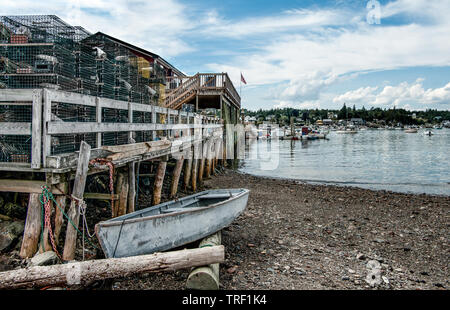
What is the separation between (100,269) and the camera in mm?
4301

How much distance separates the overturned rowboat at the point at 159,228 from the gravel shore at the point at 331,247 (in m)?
0.58

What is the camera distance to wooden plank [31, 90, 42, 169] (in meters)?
4.75

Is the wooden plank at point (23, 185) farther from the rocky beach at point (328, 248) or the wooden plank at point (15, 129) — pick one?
the rocky beach at point (328, 248)

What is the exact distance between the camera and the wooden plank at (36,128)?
4.75m

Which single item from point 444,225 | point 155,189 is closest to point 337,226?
point 444,225

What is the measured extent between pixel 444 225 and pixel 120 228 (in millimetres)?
9820

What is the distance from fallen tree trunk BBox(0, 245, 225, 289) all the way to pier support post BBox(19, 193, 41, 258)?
958 mm

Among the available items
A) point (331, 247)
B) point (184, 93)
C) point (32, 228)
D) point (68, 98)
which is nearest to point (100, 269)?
point (32, 228)

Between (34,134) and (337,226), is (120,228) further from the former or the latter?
(337,226)

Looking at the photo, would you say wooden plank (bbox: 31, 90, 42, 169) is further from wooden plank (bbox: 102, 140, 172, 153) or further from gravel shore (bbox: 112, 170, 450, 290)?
gravel shore (bbox: 112, 170, 450, 290)

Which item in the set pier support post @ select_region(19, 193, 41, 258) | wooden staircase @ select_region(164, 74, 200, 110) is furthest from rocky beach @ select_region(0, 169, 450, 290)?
wooden staircase @ select_region(164, 74, 200, 110)

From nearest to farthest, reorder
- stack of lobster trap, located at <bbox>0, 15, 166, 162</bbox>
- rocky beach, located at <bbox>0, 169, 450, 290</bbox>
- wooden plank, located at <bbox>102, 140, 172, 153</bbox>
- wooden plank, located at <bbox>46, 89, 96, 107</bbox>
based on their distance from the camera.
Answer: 1. wooden plank, located at <bbox>46, 89, 96, 107</bbox>
2. rocky beach, located at <bbox>0, 169, 450, 290</bbox>
3. wooden plank, located at <bbox>102, 140, 172, 153</bbox>
4. stack of lobster trap, located at <bbox>0, 15, 166, 162</bbox>

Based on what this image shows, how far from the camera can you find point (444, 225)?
32.9ft
